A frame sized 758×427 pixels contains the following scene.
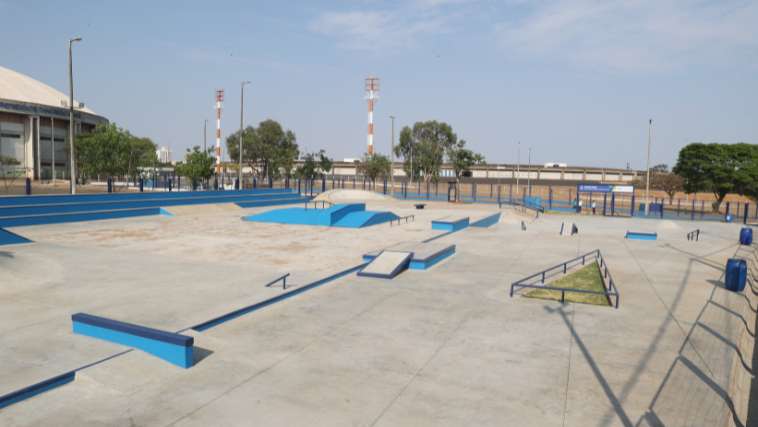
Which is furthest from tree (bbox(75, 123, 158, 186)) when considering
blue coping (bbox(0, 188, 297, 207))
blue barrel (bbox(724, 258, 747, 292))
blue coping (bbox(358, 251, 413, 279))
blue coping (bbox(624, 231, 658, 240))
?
blue barrel (bbox(724, 258, 747, 292))

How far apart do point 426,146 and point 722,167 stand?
173 feet

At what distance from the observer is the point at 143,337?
30.5 ft

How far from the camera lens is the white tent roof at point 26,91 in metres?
68.2

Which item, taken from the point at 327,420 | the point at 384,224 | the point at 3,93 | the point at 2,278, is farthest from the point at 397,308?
the point at 3,93

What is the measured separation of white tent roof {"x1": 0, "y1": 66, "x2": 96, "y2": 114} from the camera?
6819 cm

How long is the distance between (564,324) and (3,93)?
78873 mm

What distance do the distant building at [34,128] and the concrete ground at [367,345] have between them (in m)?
57.1

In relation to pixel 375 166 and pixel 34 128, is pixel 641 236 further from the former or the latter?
pixel 34 128

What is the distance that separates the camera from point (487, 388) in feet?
26.7

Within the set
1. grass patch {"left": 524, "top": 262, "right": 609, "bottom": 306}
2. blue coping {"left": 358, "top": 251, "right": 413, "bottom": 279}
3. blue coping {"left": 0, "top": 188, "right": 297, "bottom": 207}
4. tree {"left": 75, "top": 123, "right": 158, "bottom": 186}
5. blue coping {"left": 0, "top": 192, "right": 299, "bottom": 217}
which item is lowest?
grass patch {"left": 524, "top": 262, "right": 609, "bottom": 306}

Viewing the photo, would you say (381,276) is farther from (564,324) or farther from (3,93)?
(3,93)

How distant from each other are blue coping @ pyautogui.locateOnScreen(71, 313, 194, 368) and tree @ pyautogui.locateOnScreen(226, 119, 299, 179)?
73.9 meters

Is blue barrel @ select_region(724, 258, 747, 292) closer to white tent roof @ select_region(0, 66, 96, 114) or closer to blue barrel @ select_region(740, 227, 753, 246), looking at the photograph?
blue barrel @ select_region(740, 227, 753, 246)

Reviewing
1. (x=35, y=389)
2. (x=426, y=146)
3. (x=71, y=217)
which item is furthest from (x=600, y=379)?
(x=426, y=146)
